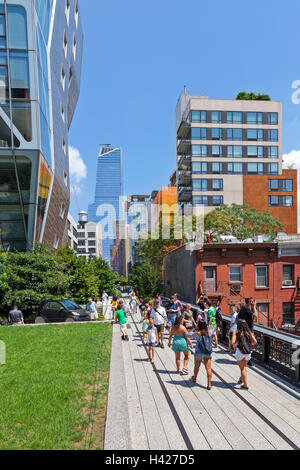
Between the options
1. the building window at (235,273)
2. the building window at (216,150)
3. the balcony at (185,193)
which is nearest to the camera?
the building window at (235,273)

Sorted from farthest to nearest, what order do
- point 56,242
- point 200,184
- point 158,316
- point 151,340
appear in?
1. point 200,184
2. point 56,242
3. point 158,316
4. point 151,340

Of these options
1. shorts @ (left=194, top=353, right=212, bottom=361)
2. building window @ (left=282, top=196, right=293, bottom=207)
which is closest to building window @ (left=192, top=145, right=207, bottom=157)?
building window @ (left=282, top=196, right=293, bottom=207)

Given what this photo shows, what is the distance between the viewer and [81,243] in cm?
15512

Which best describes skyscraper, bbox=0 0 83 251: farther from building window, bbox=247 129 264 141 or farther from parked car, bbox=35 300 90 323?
building window, bbox=247 129 264 141

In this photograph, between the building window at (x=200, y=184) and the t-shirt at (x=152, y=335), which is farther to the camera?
the building window at (x=200, y=184)

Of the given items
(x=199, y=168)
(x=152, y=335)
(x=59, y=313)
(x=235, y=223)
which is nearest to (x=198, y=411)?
(x=152, y=335)

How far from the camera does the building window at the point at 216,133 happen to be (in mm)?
54312

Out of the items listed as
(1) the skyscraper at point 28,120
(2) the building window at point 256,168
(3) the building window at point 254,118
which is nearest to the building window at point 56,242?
(1) the skyscraper at point 28,120

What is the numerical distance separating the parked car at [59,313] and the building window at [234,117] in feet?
155

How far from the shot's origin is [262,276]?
78.5 ft

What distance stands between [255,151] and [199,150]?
10699 mm

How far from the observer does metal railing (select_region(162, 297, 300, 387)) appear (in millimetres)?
7929

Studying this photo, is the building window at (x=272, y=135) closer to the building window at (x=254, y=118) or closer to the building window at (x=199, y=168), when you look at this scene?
the building window at (x=254, y=118)

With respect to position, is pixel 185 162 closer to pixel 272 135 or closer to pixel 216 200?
pixel 216 200
